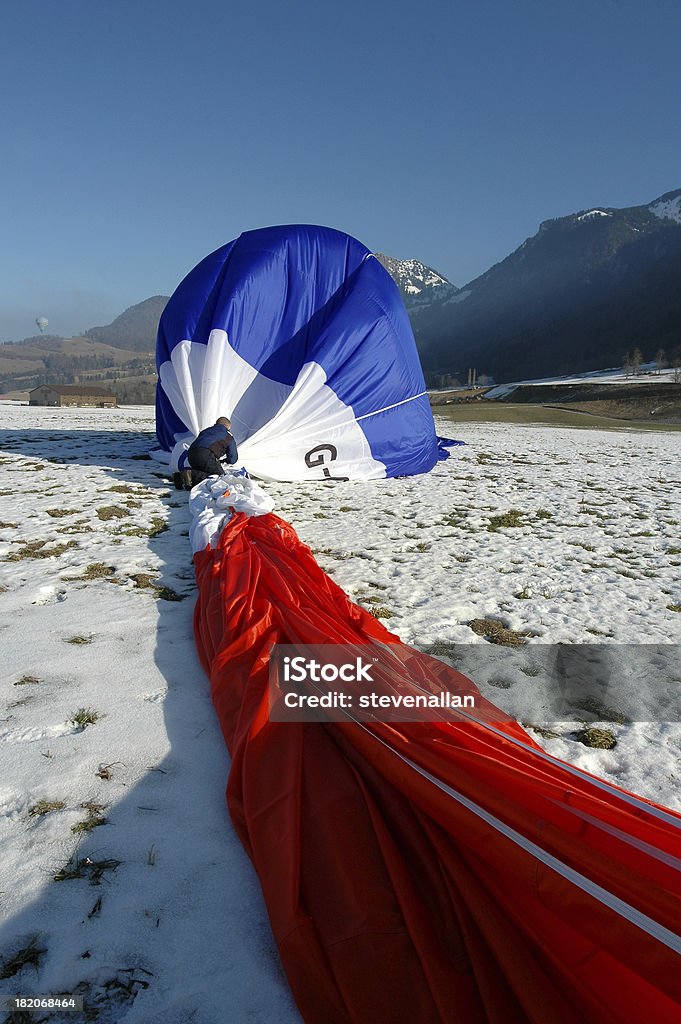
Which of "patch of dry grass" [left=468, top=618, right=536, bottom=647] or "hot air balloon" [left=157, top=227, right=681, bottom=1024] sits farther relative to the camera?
"patch of dry grass" [left=468, top=618, right=536, bottom=647]

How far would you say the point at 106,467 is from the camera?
10.1m

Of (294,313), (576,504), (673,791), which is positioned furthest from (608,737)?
(294,313)

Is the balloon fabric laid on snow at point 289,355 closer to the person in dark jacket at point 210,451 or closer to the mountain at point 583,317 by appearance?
the person in dark jacket at point 210,451

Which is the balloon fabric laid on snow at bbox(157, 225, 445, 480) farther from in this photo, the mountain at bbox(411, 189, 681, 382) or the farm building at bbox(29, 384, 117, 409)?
the mountain at bbox(411, 189, 681, 382)

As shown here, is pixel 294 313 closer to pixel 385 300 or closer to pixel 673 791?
pixel 385 300

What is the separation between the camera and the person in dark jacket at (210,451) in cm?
807

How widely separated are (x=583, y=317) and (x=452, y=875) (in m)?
155

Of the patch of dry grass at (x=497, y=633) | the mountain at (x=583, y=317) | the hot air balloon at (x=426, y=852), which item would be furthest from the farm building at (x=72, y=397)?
the mountain at (x=583, y=317)

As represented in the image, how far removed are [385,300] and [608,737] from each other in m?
8.21

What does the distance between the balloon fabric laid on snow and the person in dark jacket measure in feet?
1.40

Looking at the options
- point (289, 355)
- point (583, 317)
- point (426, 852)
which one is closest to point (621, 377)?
point (583, 317)

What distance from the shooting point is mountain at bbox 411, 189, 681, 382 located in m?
117

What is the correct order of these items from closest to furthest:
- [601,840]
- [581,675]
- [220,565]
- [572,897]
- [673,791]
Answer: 1. [572,897]
2. [601,840]
3. [673,791]
4. [581,675]
5. [220,565]

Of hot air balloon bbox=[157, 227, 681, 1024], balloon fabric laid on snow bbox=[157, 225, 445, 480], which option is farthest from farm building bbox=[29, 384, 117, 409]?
hot air balloon bbox=[157, 227, 681, 1024]
